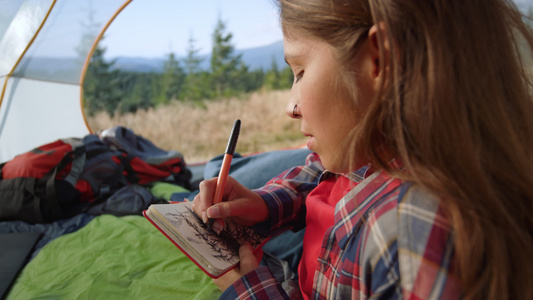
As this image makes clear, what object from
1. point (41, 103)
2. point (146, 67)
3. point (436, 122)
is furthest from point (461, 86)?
point (146, 67)

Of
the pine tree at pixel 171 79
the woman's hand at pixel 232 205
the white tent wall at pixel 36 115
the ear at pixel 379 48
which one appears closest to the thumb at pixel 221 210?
the woman's hand at pixel 232 205

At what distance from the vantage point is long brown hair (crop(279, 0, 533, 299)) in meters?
0.46

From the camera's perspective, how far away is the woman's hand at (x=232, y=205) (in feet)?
2.43

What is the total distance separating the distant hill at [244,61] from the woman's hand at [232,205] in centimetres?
436


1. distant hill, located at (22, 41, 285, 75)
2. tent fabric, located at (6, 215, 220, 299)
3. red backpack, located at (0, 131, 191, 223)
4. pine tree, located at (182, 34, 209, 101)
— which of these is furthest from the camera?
pine tree, located at (182, 34, 209, 101)

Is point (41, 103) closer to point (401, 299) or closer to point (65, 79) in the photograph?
point (65, 79)

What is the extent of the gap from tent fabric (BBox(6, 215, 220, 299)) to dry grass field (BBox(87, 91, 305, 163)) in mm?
3008

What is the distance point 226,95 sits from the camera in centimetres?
646

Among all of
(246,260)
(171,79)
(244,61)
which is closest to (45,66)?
(246,260)

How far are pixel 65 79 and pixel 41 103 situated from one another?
0.21 metres

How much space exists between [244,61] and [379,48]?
624 centimetres

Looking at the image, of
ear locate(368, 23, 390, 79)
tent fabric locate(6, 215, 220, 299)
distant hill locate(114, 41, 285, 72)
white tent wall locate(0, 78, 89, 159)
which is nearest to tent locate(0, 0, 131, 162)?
white tent wall locate(0, 78, 89, 159)

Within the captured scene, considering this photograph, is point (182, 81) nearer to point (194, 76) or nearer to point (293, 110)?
point (194, 76)

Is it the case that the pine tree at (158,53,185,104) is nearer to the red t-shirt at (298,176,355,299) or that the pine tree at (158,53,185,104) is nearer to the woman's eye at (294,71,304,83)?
the red t-shirt at (298,176,355,299)
